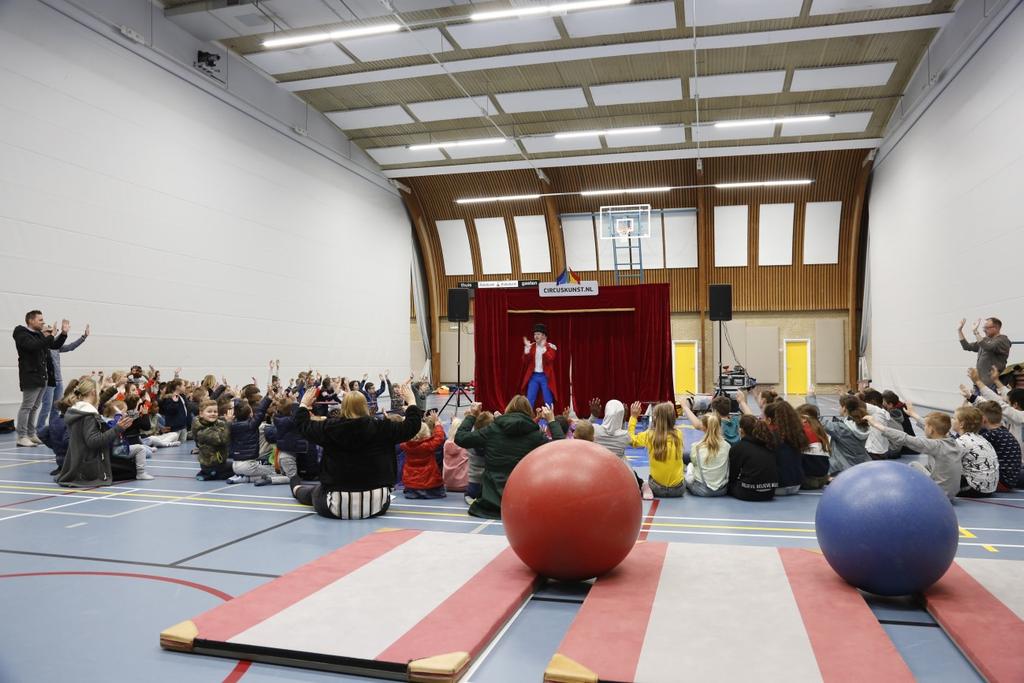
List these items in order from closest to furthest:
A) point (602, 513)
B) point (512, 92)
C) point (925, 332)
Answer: point (602, 513), point (925, 332), point (512, 92)

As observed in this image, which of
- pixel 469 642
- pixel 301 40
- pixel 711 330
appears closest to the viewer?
pixel 469 642

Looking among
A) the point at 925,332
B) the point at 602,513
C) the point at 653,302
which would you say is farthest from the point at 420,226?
the point at 602,513

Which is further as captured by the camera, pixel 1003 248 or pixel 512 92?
pixel 512 92

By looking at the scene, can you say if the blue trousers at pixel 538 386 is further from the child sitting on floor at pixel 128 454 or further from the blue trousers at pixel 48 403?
the blue trousers at pixel 48 403

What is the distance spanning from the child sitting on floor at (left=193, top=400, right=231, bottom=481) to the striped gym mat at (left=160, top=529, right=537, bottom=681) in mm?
4257

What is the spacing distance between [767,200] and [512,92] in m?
11.1

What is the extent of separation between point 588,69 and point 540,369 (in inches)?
331

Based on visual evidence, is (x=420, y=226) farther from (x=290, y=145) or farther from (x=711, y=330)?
(x=711, y=330)

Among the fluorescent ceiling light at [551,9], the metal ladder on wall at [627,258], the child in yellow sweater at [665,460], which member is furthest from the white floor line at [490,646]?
the metal ladder on wall at [627,258]

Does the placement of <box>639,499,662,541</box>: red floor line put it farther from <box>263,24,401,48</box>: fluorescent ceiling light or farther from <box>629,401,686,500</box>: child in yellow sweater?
<box>263,24,401,48</box>: fluorescent ceiling light

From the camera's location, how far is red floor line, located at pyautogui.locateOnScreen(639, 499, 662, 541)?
5.89 metres

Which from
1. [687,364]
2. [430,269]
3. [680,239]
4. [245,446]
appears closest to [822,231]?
[680,239]

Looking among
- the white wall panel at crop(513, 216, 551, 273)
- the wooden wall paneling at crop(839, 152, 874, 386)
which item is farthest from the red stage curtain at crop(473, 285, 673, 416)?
the wooden wall paneling at crop(839, 152, 874, 386)

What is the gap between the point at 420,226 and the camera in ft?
88.1
